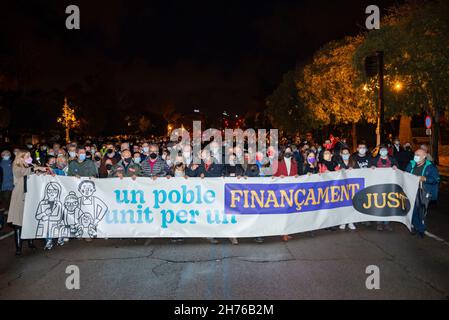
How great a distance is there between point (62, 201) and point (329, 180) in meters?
5.12

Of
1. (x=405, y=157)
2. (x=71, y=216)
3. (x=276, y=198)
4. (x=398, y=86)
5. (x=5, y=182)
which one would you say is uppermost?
(x=398, y=86)

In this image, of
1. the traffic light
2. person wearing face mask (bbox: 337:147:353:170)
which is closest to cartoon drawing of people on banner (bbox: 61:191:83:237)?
person wearing face mask (bbox: 337:147:353:170)

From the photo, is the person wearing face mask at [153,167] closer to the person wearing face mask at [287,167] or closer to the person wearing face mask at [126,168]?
the person wearing face mask at [126,168]

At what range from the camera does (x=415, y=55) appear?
58.9 feet

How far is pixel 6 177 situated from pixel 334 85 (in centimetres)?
2397

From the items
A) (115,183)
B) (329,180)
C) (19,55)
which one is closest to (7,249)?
(115,183)

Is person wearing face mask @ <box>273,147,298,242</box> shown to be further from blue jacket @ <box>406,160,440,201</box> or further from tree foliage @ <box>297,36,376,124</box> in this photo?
tree foliage @ <box>297,36,376,124</box>

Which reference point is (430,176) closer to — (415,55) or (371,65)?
(371,65)

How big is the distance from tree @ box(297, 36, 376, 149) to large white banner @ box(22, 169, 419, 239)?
16.8 metres

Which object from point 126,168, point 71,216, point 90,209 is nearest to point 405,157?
point 126,168

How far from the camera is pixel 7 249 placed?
24.0ft

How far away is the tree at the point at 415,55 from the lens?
1722 cm

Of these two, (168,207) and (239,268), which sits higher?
(168,207)

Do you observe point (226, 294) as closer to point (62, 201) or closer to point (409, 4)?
point (62, 201)
